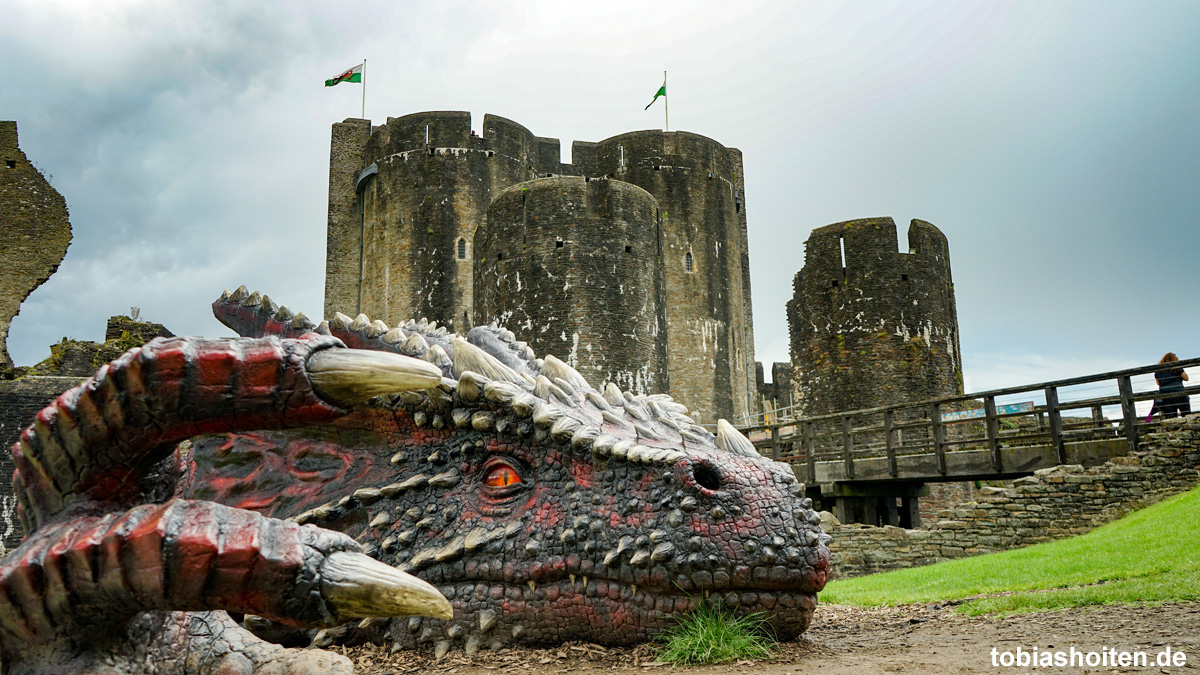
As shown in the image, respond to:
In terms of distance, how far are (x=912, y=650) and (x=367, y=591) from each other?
2.39m

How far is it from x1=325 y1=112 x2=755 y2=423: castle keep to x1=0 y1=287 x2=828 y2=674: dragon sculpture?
18.9m

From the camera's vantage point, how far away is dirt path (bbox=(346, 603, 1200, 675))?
279 cm

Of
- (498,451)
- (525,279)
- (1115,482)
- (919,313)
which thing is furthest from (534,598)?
(919,313)

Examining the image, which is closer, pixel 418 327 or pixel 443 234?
pixel 418 327

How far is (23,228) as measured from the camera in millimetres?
26438

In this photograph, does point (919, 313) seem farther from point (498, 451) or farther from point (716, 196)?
point (498, 451)

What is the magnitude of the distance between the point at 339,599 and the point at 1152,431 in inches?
503

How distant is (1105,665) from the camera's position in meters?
2.80

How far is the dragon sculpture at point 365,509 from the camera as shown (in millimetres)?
1763

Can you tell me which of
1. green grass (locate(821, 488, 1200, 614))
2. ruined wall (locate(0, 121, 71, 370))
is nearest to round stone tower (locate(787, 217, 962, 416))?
green grass (locate(821, 488, 1200, 614))

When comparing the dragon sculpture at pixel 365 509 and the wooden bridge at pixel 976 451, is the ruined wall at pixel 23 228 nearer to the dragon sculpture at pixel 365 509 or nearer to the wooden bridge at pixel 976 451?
the wooden bridge at pixel 976 451

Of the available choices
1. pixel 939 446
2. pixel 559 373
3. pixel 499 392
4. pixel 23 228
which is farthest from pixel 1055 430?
pixel 23 228

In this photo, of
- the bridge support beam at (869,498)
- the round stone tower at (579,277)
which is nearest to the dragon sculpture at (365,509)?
the bridge support beam at (869,498)

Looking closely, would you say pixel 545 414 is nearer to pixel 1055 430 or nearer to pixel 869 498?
pixel 1055 430
